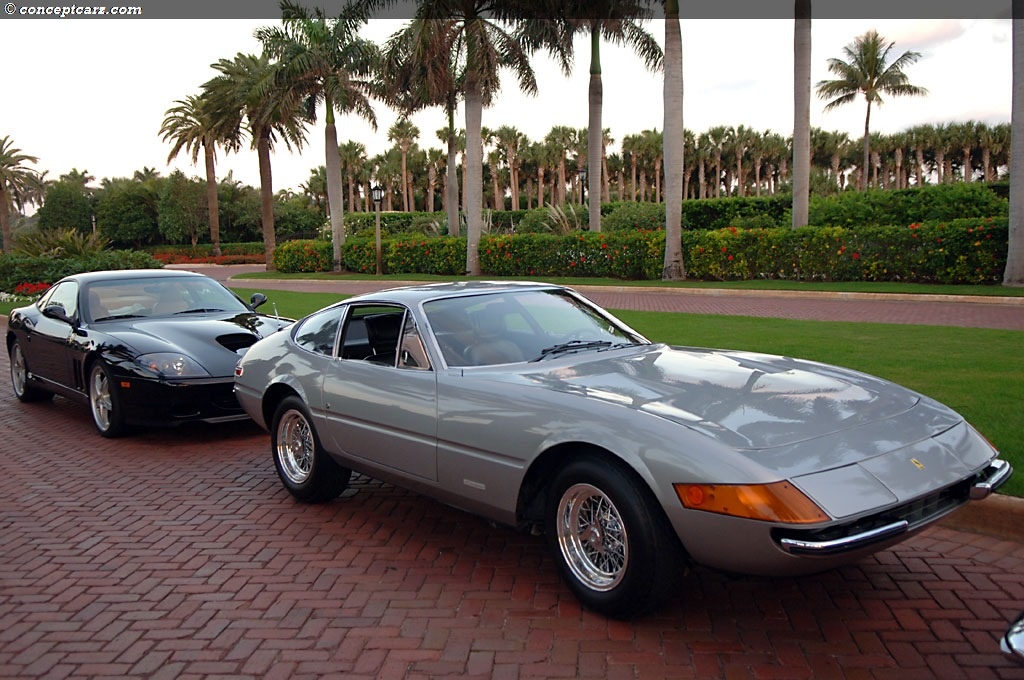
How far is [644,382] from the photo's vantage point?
395 centimetres

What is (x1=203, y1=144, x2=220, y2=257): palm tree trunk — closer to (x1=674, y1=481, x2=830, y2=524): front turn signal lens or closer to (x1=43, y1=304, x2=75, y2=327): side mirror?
(x1=43, y1=304, x2=75, y2=327): side mirror

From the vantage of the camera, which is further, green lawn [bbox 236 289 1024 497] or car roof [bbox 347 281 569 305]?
green lawn [bbox 236 289 1024 497]

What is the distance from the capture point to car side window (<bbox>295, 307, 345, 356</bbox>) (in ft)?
17.5

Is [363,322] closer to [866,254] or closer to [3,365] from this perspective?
[3,365]

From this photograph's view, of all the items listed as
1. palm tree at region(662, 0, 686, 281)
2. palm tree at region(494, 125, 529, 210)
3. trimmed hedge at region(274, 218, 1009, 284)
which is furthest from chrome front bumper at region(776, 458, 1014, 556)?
palm tree at region(494, 125, 529, 210)

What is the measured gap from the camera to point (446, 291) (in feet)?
16.6

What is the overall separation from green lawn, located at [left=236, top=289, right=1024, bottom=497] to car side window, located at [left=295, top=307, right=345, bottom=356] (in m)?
4.22

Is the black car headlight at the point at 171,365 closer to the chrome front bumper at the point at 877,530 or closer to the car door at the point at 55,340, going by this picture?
the car door at the point at 55,340

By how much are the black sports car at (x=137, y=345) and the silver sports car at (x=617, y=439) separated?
2.16 meters

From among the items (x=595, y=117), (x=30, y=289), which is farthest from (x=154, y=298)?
(x=595, y=117)

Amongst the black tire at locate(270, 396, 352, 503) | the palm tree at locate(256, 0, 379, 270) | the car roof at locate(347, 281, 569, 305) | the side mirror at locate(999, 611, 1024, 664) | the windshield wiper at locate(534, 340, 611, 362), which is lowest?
the black tire at locate(270, 396, 352, 503)

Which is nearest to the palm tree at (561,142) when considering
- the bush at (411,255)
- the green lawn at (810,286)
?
the bush at (411,255)

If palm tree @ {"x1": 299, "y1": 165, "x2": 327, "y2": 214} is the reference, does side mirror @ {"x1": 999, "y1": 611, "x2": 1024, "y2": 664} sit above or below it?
below

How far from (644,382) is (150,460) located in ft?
15.6
